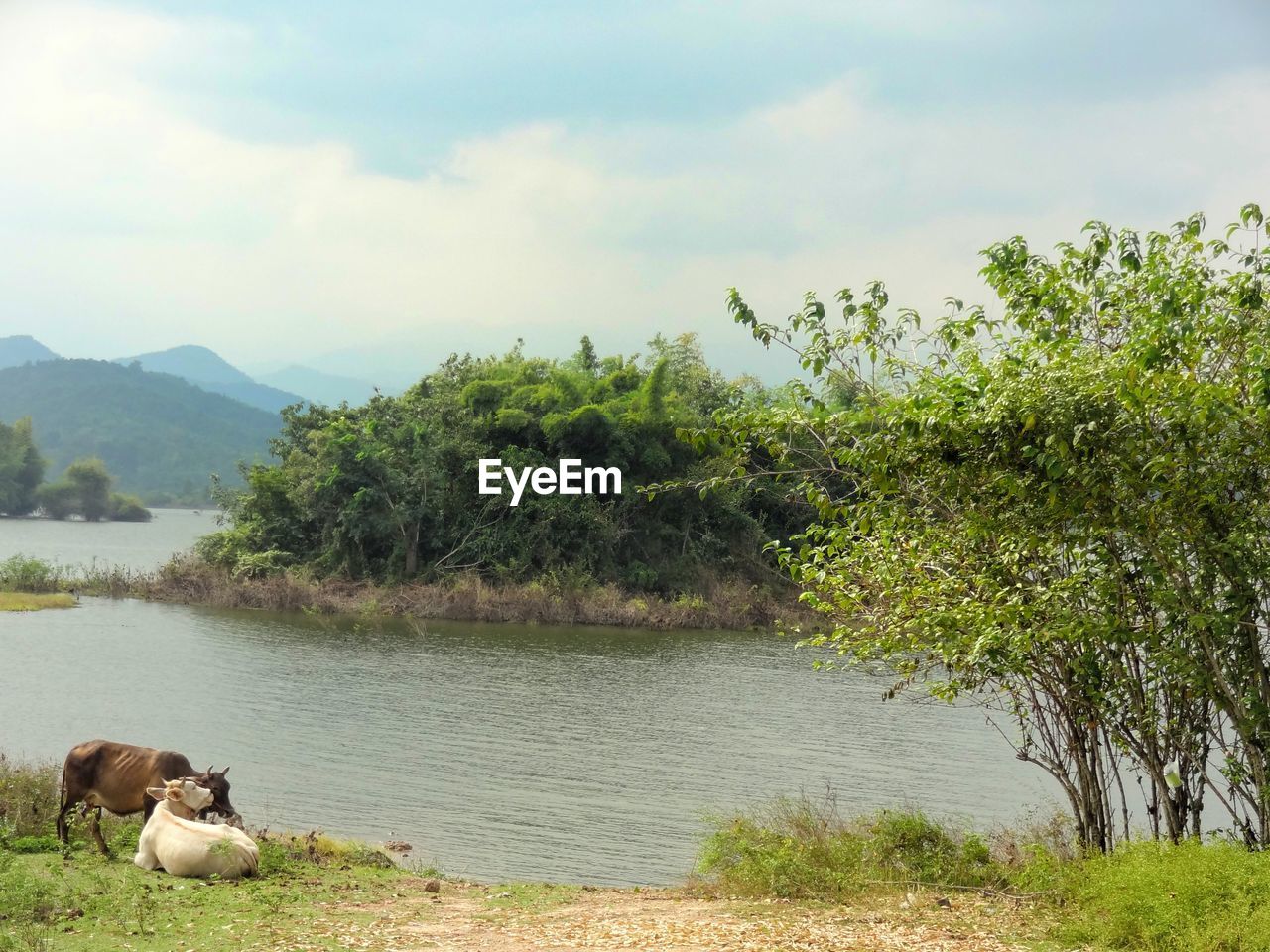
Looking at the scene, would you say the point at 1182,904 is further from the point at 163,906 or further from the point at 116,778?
the point at 116,778

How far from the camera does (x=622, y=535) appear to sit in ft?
136

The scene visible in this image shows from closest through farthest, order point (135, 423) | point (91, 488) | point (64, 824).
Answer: point (64, 824) → point (91, 488) → point (135, 423)

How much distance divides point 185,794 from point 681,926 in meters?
5.00

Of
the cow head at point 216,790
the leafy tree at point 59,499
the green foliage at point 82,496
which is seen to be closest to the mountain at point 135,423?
the green foliage at point 82,496

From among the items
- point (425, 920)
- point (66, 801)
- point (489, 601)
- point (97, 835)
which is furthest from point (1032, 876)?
point (489, 601)

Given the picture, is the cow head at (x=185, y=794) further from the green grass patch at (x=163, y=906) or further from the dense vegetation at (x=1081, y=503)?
the dense vegetation at (x=1081, y=503)

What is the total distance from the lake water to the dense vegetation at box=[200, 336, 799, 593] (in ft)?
20.1

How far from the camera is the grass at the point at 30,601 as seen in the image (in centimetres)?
3694

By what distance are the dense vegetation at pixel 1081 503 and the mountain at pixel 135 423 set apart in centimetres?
14484

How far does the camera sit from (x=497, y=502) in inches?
1618

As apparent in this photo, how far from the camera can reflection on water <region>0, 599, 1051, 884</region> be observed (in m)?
15.7

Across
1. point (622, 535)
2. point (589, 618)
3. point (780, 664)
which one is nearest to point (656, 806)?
point (780, 664)

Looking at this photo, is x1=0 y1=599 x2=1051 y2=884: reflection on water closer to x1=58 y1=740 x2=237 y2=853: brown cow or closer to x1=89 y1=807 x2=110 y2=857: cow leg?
x1=58 y1=740 x2=237 y2=853: brown cow

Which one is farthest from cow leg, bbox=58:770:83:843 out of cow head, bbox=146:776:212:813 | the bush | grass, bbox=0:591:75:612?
the bush
